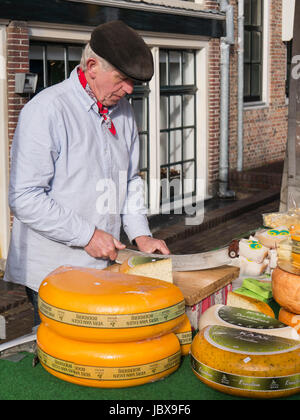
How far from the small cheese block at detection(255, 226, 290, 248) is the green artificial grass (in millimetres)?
1049

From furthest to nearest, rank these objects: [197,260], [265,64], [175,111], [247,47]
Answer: [265,64], [247,47], [175,111], [197,260]

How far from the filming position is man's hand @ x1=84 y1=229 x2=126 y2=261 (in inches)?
97.5

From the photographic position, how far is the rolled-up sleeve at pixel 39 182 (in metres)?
2.51

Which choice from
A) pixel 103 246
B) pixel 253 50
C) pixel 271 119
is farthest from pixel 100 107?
pixel 271 119

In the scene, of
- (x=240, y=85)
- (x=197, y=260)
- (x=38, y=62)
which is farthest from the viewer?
(x=240, y=85)

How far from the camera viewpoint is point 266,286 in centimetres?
244

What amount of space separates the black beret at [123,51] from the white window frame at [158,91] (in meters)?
5.25

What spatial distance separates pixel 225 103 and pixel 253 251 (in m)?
9.17

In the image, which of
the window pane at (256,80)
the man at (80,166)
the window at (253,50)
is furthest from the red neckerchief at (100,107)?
the window pane at (256,80)

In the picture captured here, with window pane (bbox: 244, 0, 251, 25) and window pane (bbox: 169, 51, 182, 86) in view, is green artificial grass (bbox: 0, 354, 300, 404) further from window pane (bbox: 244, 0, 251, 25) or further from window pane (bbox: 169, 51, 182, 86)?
window pane (bbox: 244, 0, 251, 25)

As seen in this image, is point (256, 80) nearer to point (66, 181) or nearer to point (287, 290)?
point (66, 181)

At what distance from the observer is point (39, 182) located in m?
2.52

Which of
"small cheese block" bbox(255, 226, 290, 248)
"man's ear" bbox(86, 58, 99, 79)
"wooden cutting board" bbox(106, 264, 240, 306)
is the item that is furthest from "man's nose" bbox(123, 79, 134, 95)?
"small cheese block" bbox(255, 226, 290, 248)

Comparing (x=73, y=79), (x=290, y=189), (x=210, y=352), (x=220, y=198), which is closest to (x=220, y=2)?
(x=220, y=198)
